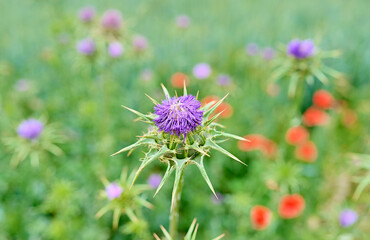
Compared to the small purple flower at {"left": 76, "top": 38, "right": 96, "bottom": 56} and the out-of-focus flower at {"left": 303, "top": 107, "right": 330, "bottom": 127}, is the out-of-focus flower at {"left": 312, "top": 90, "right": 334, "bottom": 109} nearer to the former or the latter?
the out-of-focus flower at {"left": 303, "top": 107, "right": 330, "bottom": 127}

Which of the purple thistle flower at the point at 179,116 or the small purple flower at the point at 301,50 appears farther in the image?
the small purple flower at the point at 301,50

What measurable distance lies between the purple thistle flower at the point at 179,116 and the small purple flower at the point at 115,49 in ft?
7.25

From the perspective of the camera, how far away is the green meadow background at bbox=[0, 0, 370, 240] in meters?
3.67

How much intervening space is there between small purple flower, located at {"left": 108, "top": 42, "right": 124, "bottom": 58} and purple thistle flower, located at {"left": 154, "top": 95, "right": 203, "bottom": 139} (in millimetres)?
2209

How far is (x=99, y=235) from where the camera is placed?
11.2 ft

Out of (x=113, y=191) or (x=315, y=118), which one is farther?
(x=315, y=118)

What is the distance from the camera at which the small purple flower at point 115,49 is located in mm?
3686

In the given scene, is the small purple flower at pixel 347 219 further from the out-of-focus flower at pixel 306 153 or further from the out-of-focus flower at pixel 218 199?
the out-of-focus flower at pixel 218 199

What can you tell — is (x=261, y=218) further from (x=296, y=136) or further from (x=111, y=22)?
(x=111, y=22)

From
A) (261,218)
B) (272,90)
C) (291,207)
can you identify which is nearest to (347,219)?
(291,207)

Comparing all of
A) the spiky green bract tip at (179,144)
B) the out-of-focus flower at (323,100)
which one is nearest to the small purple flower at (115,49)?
the spiky green bract tip at (179,144)

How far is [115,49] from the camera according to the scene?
371 cm

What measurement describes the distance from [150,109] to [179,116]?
362cm

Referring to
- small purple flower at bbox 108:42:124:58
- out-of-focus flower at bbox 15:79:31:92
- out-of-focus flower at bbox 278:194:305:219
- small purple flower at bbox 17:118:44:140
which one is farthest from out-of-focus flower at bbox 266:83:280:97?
out-of-focus flower at bbox 15:79:31:92
